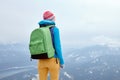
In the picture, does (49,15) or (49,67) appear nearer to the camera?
(49,67)

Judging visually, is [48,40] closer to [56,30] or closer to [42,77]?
[56,30]

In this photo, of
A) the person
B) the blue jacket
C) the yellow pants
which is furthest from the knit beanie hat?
the yellow pants

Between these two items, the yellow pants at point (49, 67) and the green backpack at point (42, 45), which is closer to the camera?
the green backpack at point (42, 45)

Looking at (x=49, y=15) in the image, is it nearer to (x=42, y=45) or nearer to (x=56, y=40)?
(x=56, y=40)

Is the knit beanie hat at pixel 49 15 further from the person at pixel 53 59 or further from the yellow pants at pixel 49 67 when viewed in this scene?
the yellow pants at pixel 49 67

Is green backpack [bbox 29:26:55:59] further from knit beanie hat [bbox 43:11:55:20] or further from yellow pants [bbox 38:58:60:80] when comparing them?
knit beanie hat [bbox 43:11:55:20]

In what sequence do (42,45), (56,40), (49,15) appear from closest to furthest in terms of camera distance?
(42,45)
(56,40)
(49,15)

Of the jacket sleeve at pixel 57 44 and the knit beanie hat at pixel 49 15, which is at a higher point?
the knit beanie hat at pixel 49 15

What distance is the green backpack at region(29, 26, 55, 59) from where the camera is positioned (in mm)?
9148

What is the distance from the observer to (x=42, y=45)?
30.0 ft

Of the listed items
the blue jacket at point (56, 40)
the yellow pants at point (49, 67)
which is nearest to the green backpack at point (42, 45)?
the blue jacket at point (56, 40)

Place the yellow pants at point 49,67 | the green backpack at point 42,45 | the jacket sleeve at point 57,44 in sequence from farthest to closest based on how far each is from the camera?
the yellow pants at point 49,67, the jacket sleeve at point 57,44, the green backpack at point 42,45

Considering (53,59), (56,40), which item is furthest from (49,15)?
(53,59)

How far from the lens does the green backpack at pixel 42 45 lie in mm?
9148
